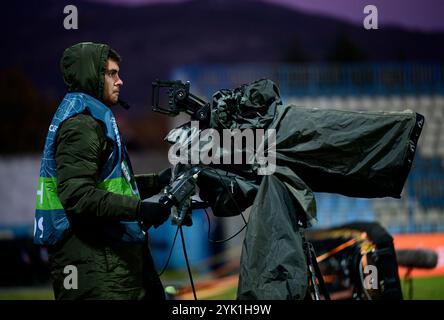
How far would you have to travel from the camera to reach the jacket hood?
4293mm

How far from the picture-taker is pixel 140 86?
2406 cm

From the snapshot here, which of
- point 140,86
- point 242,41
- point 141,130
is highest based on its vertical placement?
point 242,41

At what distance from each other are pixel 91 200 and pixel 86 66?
83 cm

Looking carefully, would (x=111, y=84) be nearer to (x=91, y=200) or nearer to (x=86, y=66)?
(x=86, y=66)

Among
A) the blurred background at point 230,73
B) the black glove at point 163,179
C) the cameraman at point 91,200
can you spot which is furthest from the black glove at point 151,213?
the blurred background at point 230,73

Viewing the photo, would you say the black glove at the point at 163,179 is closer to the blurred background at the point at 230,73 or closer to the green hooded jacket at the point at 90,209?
the green hooded jacket at the point at 90,209

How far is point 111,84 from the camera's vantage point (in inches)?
175

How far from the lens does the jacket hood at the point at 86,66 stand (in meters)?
4.29

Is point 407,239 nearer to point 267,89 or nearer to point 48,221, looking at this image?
point 267,89

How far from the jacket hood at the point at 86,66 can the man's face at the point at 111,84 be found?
0.21ft

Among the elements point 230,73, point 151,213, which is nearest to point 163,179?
point 151,213

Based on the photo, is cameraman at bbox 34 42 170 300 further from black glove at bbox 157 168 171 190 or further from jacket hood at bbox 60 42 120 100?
black glove at bbox 157 168 171 190

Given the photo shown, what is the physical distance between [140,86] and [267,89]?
1983 cm
